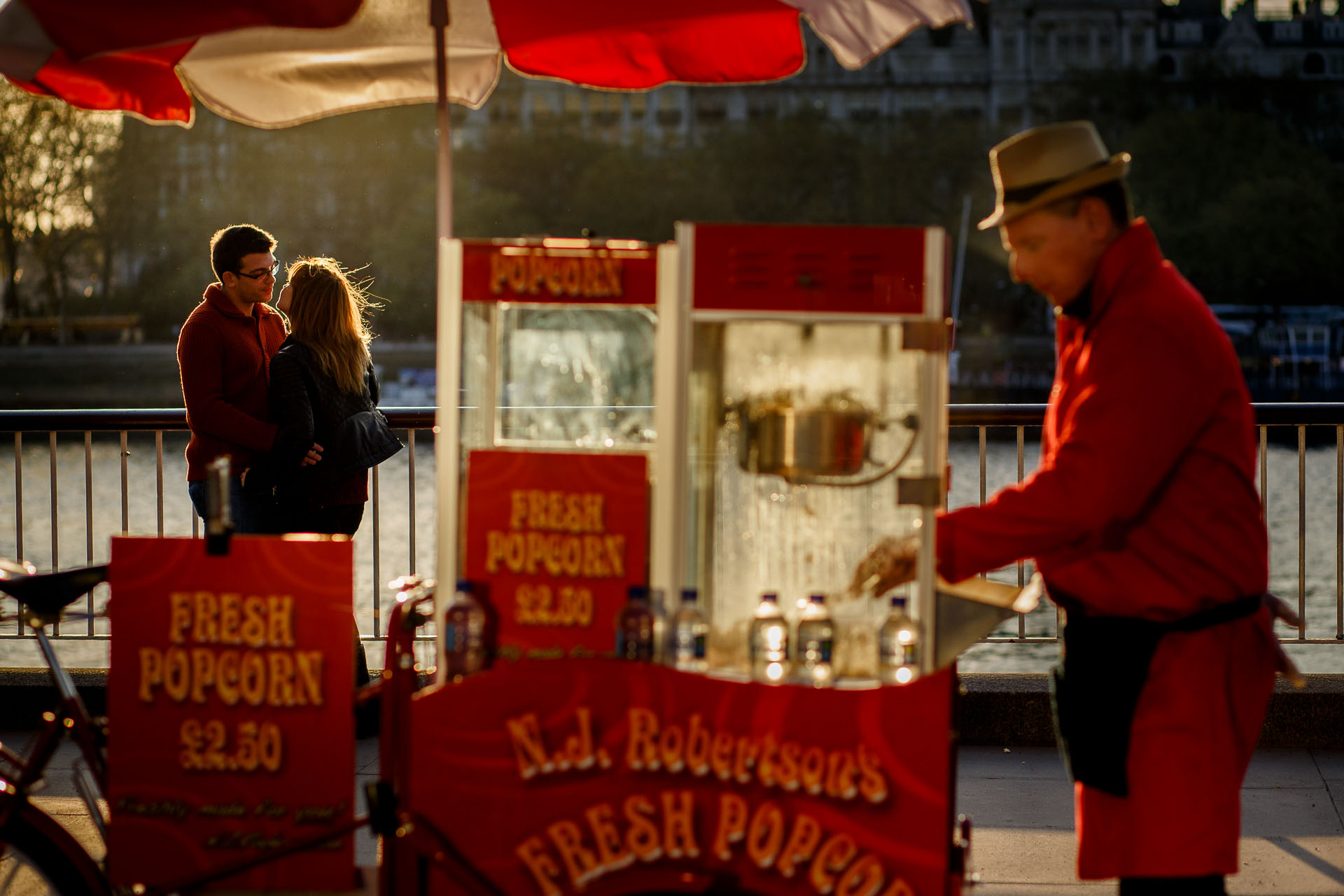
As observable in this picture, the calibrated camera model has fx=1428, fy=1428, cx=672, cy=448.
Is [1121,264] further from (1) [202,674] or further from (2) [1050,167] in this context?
(1) [202,674]

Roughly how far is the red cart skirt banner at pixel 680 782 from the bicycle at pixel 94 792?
45 millimetres

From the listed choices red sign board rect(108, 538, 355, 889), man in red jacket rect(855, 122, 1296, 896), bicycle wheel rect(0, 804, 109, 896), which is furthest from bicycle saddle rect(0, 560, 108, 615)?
man in red jacket rect(855, 122, 1296, 896)

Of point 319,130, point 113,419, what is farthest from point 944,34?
point 113,419

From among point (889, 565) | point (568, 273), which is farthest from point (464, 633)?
point (889, 565)

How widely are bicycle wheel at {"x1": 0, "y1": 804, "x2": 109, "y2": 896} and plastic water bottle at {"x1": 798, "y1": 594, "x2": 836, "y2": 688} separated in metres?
1.51

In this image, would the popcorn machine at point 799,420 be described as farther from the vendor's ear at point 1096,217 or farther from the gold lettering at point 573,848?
the gold lettering at point 573,848

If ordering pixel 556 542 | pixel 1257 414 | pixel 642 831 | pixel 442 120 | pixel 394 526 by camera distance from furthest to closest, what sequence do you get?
1. pixel 394 526
2. pixel 1257 414
3. pixel 442 120
4. pixel 556 542
5. pixel 642 831

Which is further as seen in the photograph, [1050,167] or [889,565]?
[889,565]

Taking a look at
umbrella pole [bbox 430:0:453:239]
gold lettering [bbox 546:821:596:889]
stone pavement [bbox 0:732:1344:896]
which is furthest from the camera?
stone pavement [bbox 0:732:1344:896]

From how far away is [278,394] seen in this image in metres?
4.98

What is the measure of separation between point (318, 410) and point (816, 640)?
9.28 feet

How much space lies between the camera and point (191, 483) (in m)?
5.22

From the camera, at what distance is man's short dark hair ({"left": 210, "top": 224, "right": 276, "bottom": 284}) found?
495 centimetres

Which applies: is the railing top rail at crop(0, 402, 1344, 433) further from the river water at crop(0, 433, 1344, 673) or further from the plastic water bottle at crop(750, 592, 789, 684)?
the plastic water bottle at crop(750, 592, 789, 684)
